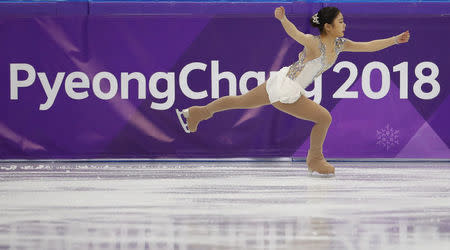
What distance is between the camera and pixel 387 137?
8.20 m

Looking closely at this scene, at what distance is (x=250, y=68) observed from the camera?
823cm

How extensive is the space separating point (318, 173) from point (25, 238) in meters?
3.44

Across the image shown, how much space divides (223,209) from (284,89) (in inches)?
94.7

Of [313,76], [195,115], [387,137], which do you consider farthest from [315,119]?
[387,137]

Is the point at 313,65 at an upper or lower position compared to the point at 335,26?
lower

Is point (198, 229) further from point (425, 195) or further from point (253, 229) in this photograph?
point (425, 195)

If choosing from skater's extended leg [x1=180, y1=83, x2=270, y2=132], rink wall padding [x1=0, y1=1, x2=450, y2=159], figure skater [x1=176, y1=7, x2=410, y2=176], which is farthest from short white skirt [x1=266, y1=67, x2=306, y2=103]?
rink wall padding [x1=0, y1=1, x2=450, y2=159]

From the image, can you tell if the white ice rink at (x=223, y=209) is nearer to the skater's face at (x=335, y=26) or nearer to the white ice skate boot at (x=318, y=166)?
the white ice skate boot at (x=318, y=166)

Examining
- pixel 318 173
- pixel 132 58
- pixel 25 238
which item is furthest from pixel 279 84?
pixel 25 238

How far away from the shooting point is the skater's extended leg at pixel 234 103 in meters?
6.62

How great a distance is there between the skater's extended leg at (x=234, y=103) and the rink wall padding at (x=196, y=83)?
1.31 m

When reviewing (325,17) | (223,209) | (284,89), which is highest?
(325,17)

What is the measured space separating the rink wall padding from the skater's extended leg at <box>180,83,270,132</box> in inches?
51.5

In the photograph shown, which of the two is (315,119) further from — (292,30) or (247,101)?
(292,30)
